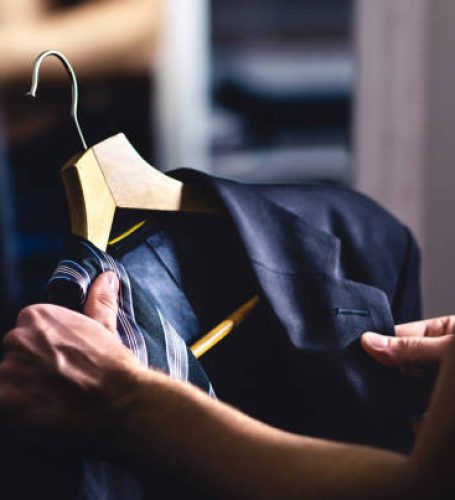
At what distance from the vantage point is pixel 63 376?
645 mm

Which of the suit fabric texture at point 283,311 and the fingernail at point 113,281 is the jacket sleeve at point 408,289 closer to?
the suit fabric texture at point 283,311

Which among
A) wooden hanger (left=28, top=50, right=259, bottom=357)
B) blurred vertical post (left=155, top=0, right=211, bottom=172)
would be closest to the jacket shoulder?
wooden hanger (left=28, top=50, right=259, bottom=357)

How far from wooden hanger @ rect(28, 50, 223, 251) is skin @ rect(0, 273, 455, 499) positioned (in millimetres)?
106

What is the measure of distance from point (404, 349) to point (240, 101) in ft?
6.56

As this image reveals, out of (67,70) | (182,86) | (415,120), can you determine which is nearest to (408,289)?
(67,70)

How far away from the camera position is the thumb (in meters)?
0.69

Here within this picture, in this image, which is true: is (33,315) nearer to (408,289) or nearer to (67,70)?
(67,70)

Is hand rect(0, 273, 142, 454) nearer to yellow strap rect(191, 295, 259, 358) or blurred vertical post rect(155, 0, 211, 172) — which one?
yellow strap rect(191, 295, 259, 358)

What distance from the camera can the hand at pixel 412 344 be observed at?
0.77 metres

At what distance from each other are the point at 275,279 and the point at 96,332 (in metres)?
0.23

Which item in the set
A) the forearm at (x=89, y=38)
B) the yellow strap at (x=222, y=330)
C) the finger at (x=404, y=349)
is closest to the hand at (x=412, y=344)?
the finger at (x=404, y=349)

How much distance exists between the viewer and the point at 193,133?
2.46m

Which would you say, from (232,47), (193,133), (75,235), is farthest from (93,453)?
(232,47)

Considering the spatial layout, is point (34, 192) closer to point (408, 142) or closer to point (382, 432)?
point (408, 142)
